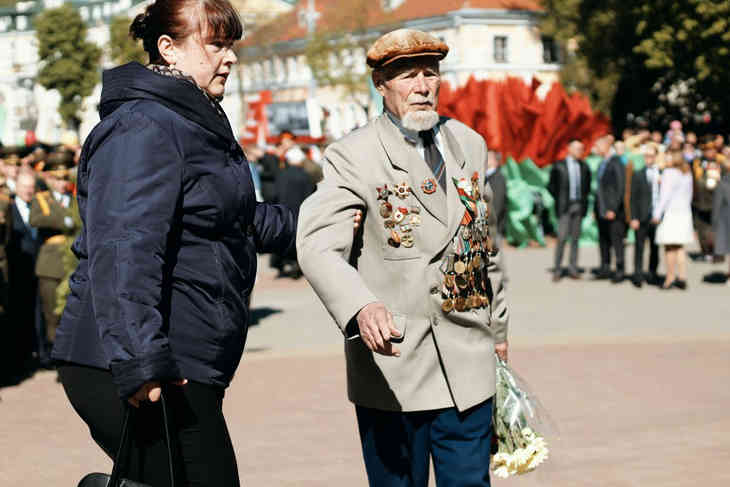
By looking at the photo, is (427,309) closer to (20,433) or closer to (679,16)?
(20,433)

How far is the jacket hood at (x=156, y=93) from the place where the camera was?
3211 mm

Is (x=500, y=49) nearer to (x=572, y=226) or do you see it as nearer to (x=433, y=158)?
(x=572, y=226)

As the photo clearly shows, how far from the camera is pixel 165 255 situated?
122 inches

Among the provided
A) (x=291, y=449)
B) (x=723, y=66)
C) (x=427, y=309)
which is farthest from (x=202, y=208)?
(x=723, y=66)

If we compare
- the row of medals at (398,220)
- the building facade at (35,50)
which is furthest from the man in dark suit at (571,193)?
the building facade at (35,50)

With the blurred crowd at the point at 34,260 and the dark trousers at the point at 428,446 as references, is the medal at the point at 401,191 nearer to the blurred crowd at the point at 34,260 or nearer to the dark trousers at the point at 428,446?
the dark trousers at the point at 428,446

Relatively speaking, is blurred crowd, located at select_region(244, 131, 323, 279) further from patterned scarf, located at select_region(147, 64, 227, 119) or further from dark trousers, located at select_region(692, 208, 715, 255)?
patterned scarf, located at select_region(147, 64, 227, 119)

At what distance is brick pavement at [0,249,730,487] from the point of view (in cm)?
641

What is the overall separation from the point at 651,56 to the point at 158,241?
40.5 metres

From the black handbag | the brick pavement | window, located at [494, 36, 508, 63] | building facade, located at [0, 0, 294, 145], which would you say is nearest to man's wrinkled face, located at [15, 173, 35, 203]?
the brick pavement

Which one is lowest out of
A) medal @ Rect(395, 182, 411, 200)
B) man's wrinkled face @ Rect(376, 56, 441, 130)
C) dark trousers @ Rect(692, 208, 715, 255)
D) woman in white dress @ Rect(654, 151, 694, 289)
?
dark trousers @ Rect(692, 208, 715, 255)

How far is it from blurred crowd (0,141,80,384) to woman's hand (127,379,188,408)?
7043mm

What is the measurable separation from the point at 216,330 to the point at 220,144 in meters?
0.50

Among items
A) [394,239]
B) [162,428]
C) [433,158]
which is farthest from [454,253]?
[162,428]
